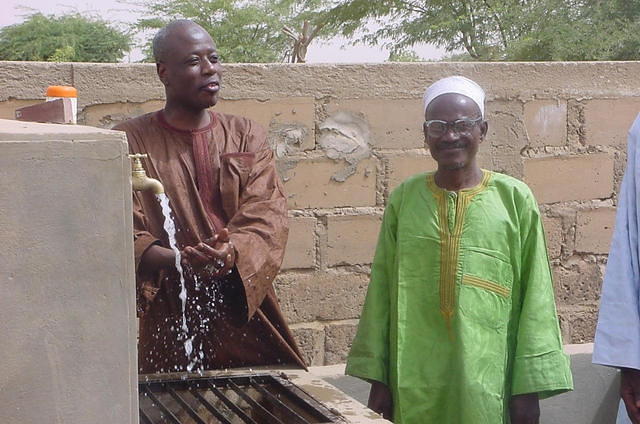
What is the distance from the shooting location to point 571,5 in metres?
16.8

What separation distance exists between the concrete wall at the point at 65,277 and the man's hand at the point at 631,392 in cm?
183

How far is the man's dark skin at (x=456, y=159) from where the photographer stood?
347 centimetres

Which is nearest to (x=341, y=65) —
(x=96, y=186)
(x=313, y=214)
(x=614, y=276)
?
(x=313, y=214)

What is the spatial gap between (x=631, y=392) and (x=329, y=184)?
1.96 m

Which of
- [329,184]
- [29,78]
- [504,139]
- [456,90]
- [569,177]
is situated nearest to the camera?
[456,90]

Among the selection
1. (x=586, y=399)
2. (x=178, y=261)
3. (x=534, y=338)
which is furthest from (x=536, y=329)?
(x=586, y=399)

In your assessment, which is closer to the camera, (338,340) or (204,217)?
(204,217)

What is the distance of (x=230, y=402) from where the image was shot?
299 centimetres

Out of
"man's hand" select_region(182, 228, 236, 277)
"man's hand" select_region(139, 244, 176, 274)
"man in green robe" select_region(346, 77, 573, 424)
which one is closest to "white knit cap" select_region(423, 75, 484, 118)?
"man in green robe" select_region(346, 77, 573, 424)

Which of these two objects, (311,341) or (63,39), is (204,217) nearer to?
(311,341)

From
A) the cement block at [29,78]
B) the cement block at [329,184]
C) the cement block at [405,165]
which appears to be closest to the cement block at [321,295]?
the cement block at [329,184]

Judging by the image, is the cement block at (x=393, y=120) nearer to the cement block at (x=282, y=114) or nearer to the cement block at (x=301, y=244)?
the cement block at (x=282, y=114)

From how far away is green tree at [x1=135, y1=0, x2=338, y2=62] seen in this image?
18391 mm

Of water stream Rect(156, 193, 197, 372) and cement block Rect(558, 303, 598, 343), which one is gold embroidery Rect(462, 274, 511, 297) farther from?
cement block Rect(558, 303, 598, 343)
